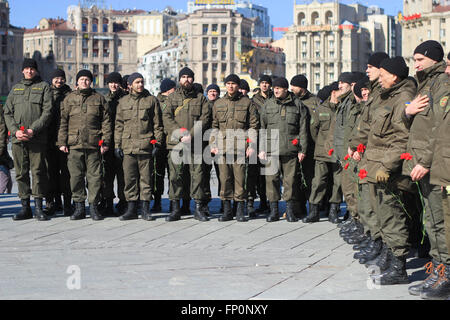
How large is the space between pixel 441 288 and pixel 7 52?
101193 mm

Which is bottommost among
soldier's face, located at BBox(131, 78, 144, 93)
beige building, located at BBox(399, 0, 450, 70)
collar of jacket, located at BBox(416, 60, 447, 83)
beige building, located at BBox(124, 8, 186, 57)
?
collar of jacket, located at BBox(416, 60, 447, 83)

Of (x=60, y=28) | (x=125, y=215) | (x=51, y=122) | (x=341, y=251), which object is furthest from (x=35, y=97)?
(x=60, y=28)

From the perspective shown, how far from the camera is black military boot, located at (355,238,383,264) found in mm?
7587

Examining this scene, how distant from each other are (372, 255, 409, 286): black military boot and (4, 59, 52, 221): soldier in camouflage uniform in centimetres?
579

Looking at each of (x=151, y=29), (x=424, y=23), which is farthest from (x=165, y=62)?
(x=424, y=23)

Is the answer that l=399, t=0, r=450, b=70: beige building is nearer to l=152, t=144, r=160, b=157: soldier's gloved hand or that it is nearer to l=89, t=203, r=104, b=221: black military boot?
l=152, t=144, r=160, b=157: soldier's gloved hand

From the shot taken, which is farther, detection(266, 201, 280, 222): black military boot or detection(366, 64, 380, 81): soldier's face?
detection(266, 201, 280, 222): black military boot

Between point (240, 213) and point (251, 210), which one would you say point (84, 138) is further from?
point (251, 210)

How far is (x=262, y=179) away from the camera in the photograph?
12.1 m

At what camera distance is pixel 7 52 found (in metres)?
101

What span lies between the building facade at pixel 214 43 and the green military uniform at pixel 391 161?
134941 mm

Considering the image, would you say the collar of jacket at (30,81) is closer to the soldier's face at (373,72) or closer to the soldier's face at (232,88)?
the soldier's face at (232,88)

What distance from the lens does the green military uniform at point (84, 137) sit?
10773mm

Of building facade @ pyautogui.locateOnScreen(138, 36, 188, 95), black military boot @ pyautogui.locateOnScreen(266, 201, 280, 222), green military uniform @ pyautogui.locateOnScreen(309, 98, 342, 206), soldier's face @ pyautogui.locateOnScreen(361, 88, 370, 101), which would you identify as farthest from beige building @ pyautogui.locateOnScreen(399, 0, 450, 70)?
soldier's face @ pyautogui.locateOnScreen(361, 88, 370, 101)
